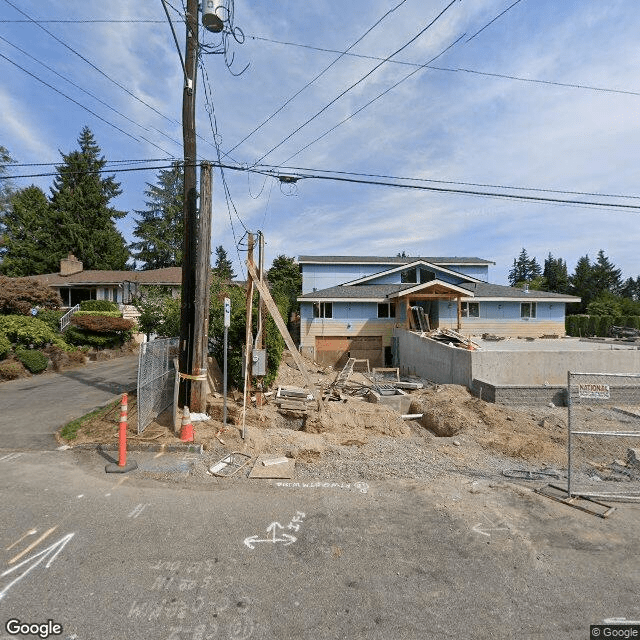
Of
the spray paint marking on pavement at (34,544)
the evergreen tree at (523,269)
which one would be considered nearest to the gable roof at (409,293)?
the spray paint marking on pavement at (34,544)

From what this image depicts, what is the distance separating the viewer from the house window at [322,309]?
25.8 m

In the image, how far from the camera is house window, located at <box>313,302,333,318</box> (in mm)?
25781

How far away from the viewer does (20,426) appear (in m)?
8.43

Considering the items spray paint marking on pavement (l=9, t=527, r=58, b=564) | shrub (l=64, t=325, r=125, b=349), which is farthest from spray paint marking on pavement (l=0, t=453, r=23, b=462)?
shrub (l=64, t=325, r=125, b=349)

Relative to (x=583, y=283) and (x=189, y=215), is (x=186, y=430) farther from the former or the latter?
(x=583, y=283)

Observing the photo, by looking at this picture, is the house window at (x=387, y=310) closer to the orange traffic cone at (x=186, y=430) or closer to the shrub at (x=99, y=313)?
the shrub at (x=99, y=313)

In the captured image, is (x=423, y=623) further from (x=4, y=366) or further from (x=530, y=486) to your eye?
(x=4, y=366)

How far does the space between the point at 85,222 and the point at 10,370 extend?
115 feet

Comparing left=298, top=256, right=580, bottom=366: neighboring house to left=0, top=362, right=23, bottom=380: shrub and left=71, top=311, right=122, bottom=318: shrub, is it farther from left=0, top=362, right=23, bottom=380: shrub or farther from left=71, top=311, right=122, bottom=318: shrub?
left=0, top=362, right=23, bottom=380: shrub

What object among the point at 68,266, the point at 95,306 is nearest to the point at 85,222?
the point at 68,266

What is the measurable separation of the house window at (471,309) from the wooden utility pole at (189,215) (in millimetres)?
21928

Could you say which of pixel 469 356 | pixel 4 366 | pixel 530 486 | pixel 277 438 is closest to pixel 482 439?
pixel 530 486

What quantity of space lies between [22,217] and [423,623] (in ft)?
173

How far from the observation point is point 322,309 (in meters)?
25.9
